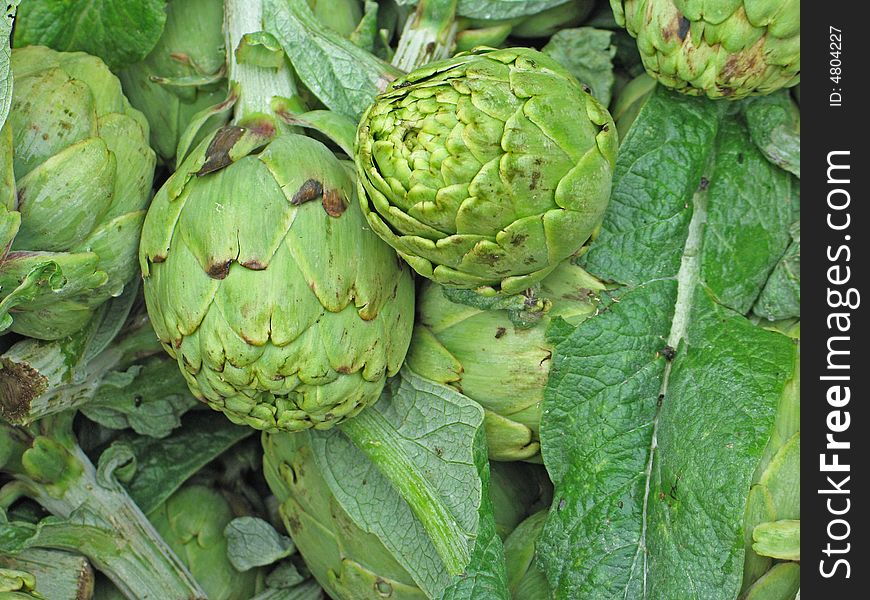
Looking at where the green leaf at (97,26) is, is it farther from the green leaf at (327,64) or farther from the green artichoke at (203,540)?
the green artichoke at (203,540)

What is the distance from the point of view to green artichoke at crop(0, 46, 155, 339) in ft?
3.70

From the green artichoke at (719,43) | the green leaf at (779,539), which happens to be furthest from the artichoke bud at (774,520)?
the green artichoke at (719,43)

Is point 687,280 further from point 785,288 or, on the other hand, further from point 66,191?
point 66,191

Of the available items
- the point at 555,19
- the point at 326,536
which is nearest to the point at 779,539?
the point at 326,536

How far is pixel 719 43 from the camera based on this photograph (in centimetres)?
114

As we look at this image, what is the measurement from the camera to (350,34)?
138 cm

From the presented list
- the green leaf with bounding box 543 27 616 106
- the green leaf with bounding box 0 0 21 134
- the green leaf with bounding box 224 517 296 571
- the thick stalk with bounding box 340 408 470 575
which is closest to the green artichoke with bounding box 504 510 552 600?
the thick stalk with bounding box 340 408 470 575

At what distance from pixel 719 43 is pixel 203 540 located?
1.02 meters

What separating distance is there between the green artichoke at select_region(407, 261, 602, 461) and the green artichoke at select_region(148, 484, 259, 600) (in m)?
0.48

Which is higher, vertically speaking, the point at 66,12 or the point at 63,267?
the point at 66,12
